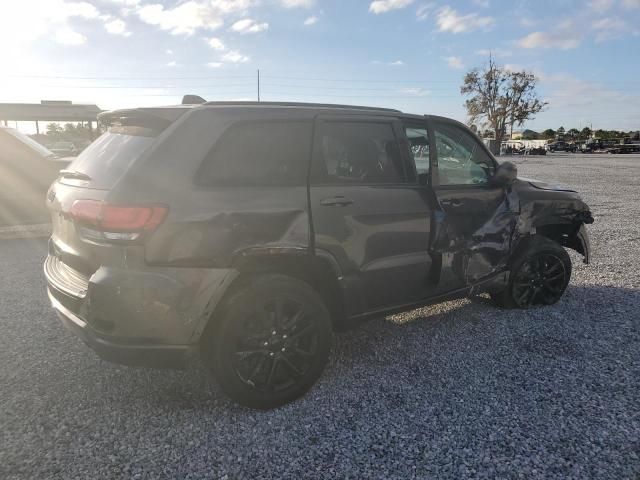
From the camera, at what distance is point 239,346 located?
9.09 feet

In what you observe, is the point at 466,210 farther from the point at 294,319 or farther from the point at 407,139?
the point at 294,319

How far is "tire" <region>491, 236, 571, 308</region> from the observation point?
14.5 ft

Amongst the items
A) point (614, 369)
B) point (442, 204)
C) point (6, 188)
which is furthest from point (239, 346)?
point (6, 188)

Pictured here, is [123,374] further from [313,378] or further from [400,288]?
[400,288]

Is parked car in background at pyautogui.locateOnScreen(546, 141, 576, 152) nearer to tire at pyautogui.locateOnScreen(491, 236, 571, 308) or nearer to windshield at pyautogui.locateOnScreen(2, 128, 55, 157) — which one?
tire at pyautogui.locateOnScreen(491, 236, 571, 308)

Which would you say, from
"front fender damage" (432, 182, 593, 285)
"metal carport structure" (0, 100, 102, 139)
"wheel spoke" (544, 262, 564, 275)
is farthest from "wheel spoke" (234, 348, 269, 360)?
"metal carport structure" (0, 100, 102, 139)

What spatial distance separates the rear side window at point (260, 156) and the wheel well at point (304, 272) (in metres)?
0.46

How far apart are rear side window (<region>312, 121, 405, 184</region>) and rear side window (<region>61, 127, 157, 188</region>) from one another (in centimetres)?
106

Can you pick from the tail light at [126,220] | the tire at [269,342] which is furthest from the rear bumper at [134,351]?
the tail light at [126,220]

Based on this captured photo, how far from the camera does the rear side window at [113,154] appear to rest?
8.89ft

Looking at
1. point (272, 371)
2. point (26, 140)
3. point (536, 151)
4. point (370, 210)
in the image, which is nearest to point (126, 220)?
point (272, 371)

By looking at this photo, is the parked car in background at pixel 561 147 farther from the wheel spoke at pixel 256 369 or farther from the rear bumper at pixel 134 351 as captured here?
the rear bumper at pixel 134 351

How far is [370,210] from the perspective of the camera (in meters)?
3.18

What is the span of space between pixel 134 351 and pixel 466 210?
265 centimetres
